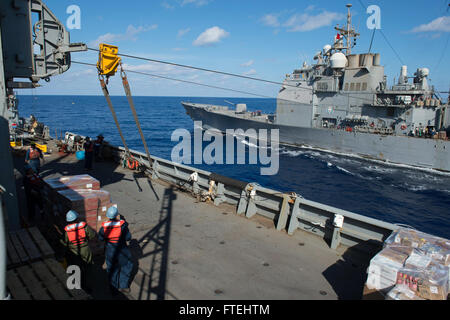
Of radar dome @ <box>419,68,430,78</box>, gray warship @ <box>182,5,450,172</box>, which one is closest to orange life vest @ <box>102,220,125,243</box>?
gray warship @ <box>182,5,450,172</box>

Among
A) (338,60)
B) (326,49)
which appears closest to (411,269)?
(338,60)

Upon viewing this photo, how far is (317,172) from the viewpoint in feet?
79.7

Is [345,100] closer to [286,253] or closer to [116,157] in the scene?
[116,157]

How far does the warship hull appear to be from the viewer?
23.6 m

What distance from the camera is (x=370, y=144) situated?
26.6 meters

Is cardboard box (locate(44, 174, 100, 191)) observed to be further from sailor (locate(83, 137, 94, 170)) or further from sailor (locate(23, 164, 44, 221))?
sailor (locate(83, 137, 94, 170))

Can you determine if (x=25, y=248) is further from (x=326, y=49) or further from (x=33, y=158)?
(x=326, y=49)

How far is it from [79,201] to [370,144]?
1018 inches

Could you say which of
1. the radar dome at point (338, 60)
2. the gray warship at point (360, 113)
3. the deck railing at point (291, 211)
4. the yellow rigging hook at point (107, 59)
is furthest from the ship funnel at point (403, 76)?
the yellow rigging hook at point (107, 59)

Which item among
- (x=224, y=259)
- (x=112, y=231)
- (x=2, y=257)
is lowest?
(x=224, y=259)

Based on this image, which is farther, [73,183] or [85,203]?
[73,183]

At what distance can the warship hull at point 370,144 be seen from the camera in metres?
23.6
